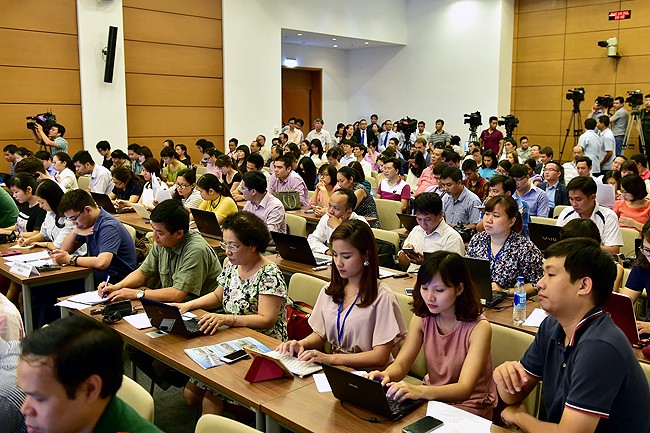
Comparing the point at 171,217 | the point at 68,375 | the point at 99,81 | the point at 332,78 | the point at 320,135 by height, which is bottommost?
the point at 68,375

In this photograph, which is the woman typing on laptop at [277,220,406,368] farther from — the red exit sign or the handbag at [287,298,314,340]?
the red exit sign

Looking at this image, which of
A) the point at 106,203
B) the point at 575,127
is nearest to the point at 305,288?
the point at 106,203

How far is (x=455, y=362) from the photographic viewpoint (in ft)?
8.34

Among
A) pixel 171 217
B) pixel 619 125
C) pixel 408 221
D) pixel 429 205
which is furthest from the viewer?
pixel 619 125

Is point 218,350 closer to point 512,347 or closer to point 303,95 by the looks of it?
point 512,347

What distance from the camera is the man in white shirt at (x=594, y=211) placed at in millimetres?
4633

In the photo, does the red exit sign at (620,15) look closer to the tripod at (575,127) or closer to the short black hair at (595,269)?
the tripod at (575,127)

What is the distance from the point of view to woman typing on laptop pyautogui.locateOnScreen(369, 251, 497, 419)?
246 centimetres

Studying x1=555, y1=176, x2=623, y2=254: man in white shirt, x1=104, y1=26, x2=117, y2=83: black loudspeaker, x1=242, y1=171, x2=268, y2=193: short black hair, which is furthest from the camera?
x1=104, y1=26, x2=117, y2=83: black loudspeaker

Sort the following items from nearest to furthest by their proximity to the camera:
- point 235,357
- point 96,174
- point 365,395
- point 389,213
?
1. point 365,395
2. point 235,357
3. point 389,213
4. point 96,174

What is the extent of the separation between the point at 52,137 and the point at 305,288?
7.91 meters

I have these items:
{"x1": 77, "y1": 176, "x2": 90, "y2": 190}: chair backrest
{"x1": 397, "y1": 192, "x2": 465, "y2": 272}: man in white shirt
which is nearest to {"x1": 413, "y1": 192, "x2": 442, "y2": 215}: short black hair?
{"x1": 397, "y1": 192, "x2": 465, "y2": 272}: man in white shirt

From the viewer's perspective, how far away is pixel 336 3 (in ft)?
46.8

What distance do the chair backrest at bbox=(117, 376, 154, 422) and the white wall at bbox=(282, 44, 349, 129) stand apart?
14891 mm
